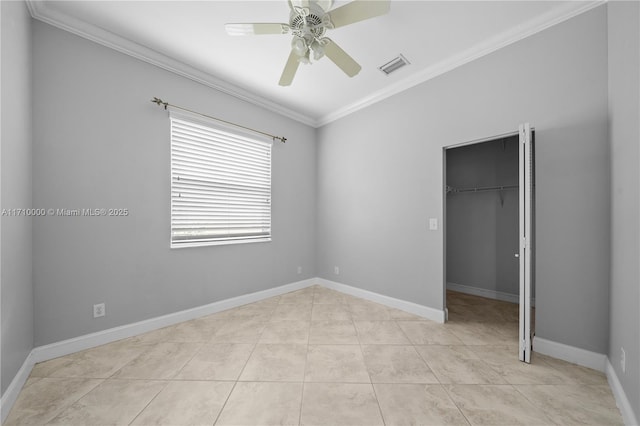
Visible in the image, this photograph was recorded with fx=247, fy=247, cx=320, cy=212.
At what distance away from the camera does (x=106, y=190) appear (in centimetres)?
233

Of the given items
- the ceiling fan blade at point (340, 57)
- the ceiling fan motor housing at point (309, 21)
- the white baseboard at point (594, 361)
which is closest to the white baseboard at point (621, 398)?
the white baseboard at point (594, 361)

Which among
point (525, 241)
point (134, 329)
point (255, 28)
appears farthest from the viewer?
point (134, 329)

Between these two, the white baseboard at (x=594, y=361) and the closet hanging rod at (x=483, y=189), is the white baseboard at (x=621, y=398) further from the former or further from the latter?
the closet hanging rod at (x=483, y=189)

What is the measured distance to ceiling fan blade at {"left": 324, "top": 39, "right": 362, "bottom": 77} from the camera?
1984 mm

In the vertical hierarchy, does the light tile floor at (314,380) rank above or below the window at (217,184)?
below

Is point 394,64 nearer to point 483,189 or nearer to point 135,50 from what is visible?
point 483,189

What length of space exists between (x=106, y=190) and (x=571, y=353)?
4.29m

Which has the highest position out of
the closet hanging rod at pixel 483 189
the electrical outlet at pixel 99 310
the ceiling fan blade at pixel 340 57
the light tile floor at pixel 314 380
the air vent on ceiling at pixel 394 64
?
the air vent on ceiling at pixel 394 64

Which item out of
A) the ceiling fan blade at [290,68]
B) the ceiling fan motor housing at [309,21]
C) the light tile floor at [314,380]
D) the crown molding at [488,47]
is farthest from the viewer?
the ceiling fan blade at [290,68]

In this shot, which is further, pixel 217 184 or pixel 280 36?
pixel 217 184

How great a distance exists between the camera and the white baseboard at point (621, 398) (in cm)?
134

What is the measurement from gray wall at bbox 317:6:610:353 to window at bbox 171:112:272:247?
50.4 inches

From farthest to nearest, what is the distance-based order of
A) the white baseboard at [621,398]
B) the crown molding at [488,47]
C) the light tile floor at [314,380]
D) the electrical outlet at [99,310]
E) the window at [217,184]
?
the window at [217,184] < the electrical outlet at [99,310] < the crown molding at [488,47] < the light tile floor at [314,380] < the white baseboard at [621,398]

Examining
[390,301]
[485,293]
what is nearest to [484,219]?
[485,293]
